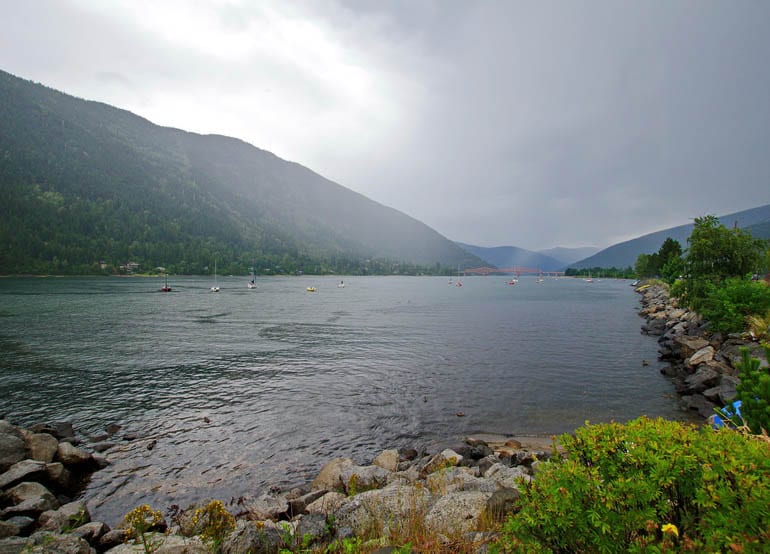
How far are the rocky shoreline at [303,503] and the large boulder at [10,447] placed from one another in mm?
26

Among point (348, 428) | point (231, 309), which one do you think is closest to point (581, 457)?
point (348, 428)

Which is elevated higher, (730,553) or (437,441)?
(730,553)

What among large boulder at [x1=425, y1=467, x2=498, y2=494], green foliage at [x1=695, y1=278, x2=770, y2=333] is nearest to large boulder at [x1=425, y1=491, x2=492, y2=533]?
large boulder at [x1=425, y1=467, x2=498, y2=494]

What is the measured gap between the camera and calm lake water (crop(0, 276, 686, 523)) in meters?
14.4

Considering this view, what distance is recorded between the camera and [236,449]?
15.3 m

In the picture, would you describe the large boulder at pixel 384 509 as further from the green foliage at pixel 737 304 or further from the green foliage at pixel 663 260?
the green foliage at pixel 663 260

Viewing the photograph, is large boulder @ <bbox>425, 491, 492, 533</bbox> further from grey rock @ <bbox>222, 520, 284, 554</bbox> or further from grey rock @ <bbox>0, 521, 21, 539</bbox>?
grey rock @ <bbox>0, 521, 21, 539</bbox>

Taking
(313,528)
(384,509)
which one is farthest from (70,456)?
(384,509)

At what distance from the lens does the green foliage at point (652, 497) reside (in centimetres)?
327

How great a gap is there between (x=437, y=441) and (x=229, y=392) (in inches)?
519

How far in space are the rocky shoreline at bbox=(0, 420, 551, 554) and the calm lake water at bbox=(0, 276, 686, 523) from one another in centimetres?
130

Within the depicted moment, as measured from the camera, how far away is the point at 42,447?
43.6 feet

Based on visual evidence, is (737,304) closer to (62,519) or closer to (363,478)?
(363,478)

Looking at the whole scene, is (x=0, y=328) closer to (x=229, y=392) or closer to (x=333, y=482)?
(x=229, y=392)
